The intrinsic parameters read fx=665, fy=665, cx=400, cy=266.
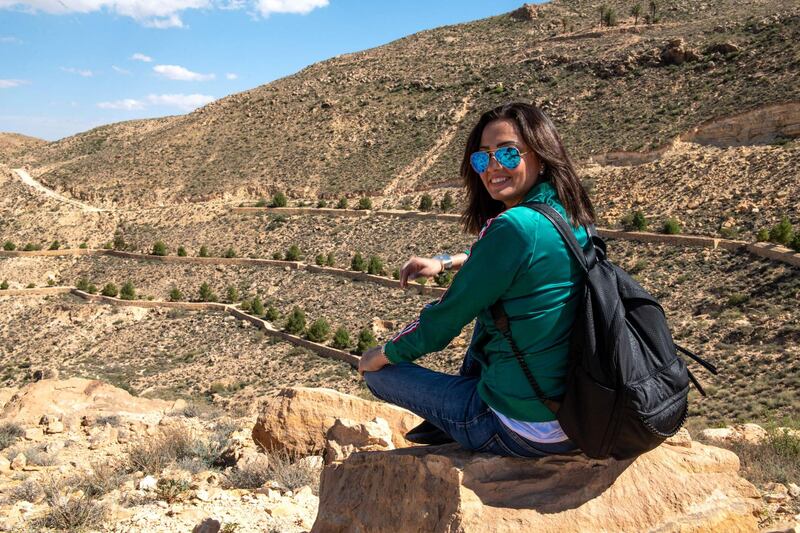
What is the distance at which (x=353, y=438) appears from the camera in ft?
16.4

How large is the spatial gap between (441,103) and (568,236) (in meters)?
53.4

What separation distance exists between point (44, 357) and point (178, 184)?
84.0 feet

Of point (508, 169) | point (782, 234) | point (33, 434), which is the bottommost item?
point (782, 234)

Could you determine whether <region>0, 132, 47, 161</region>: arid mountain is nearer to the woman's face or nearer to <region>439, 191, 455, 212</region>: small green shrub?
<region>439, 191, 455, 212</region>: small green shrub

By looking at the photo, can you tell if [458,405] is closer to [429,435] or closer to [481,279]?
[429,435]

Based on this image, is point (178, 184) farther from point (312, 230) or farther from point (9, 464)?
point (9, 464)

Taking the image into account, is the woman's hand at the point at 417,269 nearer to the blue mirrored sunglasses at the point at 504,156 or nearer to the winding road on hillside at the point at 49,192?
the blue mirrored sunglasses at the point at 504,156

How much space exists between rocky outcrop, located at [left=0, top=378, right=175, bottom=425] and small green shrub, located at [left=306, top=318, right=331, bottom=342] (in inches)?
565

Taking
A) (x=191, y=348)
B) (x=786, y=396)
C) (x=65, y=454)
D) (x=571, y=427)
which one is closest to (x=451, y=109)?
(x=191, y=348)

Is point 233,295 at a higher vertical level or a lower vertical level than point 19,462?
lower

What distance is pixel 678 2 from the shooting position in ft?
203

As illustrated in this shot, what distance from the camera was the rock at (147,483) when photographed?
5336 mm

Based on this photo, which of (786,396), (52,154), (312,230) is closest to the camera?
(786,396)

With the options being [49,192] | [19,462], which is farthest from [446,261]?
[49,192]
